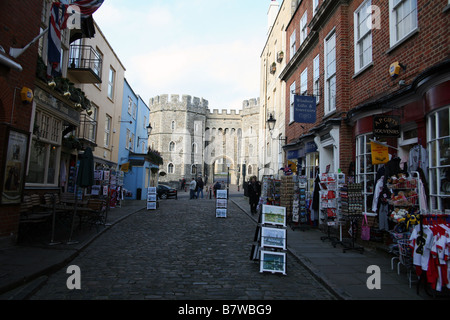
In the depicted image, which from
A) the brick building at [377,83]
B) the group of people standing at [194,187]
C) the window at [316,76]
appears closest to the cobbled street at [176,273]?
the brick building at [377,83]

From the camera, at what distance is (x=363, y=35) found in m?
8.34

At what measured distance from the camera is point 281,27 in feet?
62.3

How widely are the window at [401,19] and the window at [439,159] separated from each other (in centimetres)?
218

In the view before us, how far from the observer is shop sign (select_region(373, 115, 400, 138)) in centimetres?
639

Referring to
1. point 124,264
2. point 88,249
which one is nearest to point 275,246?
point 124,264

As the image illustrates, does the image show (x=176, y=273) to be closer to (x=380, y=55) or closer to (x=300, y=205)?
(x=300, y=205)

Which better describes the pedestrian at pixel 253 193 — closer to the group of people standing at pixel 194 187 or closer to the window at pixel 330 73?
the window at pixel 330 73

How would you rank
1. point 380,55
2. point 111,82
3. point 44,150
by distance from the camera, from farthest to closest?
point 111,82, point 44,150, point 380,55

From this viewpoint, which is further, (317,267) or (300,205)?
(300,205)

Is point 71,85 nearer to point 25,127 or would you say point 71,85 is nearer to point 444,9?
point 25,127

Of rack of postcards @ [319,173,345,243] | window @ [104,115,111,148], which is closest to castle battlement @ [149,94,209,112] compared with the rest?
window @ [104,115,111,148]

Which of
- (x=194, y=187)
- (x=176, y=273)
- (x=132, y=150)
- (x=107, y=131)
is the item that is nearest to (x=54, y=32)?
(x=176, y=273)

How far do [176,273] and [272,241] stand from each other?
1757 mm

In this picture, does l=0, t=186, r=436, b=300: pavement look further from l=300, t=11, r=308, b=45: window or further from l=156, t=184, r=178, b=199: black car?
l=156, t=184, r=178, b=199: black car
